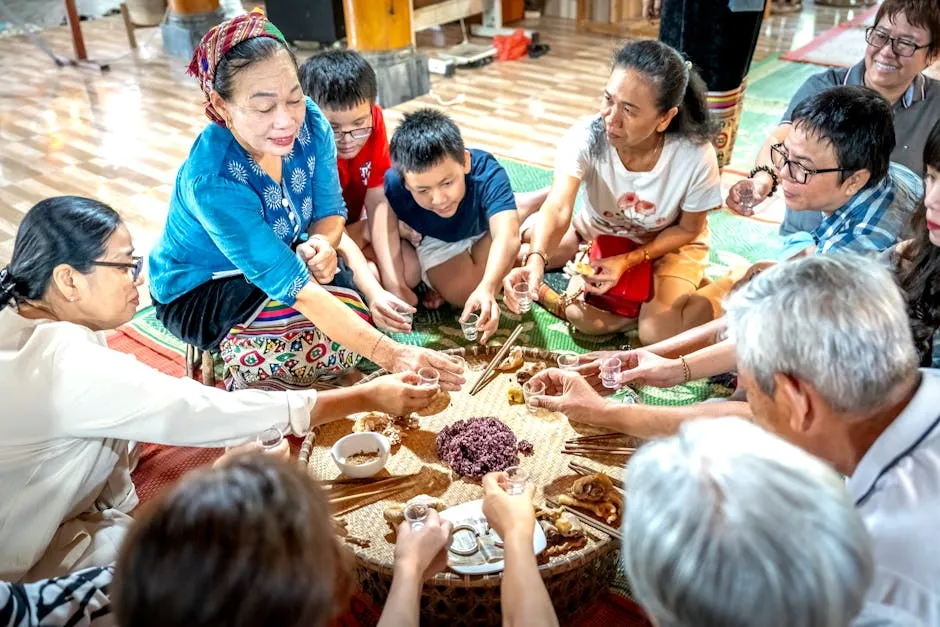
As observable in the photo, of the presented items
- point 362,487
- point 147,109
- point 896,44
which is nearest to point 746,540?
point 362,487

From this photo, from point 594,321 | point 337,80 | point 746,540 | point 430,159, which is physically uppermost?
point 337,80

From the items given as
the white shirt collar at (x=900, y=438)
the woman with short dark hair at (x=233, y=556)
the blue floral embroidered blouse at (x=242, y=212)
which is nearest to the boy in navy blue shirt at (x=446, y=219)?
the blue floral embroidered blouse at (x=242, y=212)

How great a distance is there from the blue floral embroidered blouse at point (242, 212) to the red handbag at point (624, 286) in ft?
3.61

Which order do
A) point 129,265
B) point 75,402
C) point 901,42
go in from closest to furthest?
point 75,402 < point 129,265 < point 901,42

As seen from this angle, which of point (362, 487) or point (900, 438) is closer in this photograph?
point (900, 438)

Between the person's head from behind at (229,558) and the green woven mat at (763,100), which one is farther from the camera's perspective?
the green woven mat at (763,100)

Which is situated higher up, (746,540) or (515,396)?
(746,540)

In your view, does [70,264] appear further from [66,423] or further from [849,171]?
[849,171]

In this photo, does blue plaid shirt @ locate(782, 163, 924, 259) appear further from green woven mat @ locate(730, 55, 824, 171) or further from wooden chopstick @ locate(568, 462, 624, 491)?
green woven mat @ locate(730, 55, 824, 171)

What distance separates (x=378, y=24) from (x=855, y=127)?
429 centimetres

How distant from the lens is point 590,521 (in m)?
1.92

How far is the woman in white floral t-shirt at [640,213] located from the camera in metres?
2.92

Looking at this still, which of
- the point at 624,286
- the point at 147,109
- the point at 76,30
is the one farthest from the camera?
the point at 76,30

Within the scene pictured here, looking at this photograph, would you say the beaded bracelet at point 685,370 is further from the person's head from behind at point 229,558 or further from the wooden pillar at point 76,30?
the wooden pillar at point 76,30
